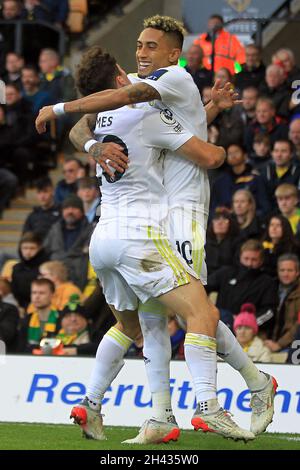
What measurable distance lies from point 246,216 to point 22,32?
6242mm


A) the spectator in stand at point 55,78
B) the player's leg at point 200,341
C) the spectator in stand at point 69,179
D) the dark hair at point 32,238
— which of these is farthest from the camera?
the spectator in stand at point 55,78

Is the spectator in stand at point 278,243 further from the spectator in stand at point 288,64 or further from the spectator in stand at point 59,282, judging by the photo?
the spectator in stand at point 288,64

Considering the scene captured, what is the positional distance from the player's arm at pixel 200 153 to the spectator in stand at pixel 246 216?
5285 millimetres

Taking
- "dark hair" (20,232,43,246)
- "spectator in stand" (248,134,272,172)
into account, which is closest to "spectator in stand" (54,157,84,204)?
"dark hair" (20,232,43,246)

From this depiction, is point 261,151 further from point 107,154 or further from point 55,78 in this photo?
point 107,154

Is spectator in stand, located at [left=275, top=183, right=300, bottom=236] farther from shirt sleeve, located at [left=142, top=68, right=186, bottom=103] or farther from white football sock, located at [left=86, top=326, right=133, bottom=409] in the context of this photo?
shirt sleeve, located at [left=142, top=68, right=186, bottom=103]

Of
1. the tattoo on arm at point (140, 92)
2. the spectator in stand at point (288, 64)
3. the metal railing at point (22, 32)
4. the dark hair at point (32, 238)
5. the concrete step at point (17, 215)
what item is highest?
the metal railing at point (22, 32)

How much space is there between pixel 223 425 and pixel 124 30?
1112 centimetres

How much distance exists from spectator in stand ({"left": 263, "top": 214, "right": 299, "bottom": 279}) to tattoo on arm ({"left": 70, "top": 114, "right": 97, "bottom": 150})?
4.81 meters

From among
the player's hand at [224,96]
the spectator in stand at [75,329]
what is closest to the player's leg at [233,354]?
the player's hand at [224,96]

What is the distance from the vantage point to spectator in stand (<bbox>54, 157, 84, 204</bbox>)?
51.2 feet

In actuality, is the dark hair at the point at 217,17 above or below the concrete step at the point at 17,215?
above

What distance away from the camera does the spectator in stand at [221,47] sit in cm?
1606

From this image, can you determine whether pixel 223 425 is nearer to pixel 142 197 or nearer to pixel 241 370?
pixel 241 370
